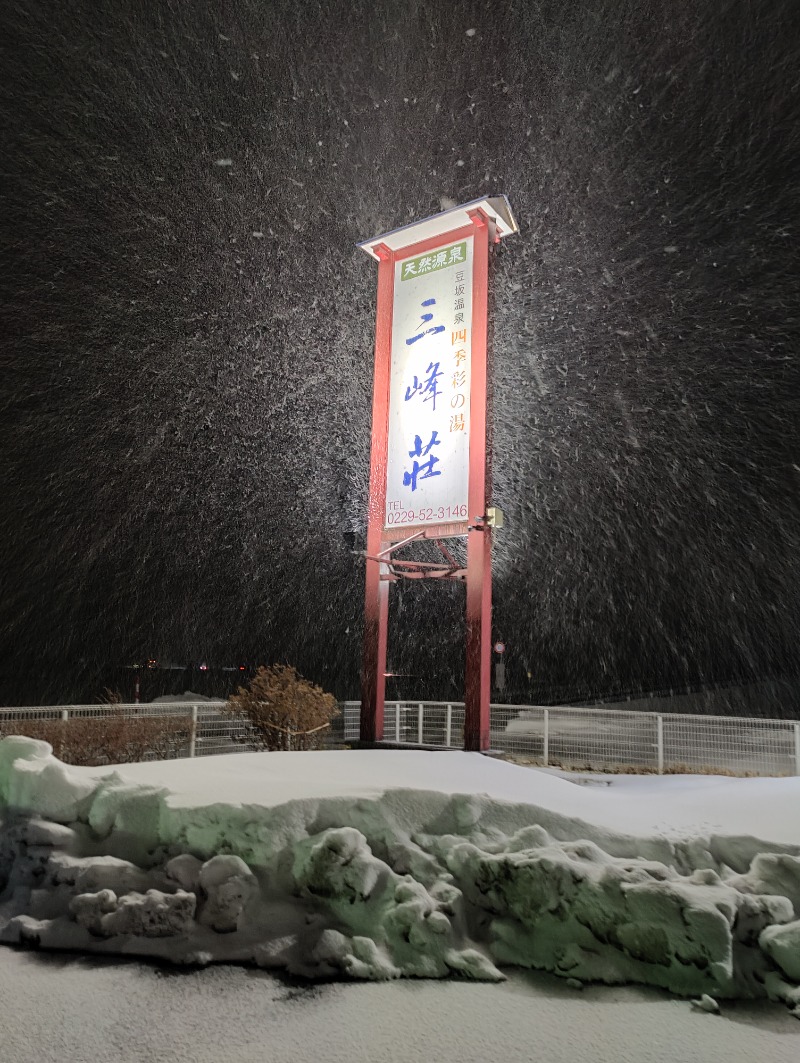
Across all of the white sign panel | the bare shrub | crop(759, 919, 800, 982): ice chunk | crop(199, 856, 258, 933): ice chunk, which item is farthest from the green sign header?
crop(759, 919, 800, 982): ice chunk

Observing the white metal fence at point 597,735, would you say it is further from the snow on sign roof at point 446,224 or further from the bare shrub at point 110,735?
the snow on sign roof at point 446,224

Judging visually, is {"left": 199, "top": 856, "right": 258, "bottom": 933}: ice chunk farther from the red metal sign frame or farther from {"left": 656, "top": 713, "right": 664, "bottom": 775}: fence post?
{"left": 656, "top": 713, "right": 664, "bottom": 775}: fence post

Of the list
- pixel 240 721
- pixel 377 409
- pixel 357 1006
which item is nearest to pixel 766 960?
pixel 357 1006

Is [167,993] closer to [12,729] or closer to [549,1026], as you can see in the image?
[549,1026]

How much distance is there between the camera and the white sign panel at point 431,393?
29.3 feet

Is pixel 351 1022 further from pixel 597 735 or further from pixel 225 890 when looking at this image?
pixel 597 735

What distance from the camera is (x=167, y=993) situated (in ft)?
10.8

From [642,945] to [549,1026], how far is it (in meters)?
0.67

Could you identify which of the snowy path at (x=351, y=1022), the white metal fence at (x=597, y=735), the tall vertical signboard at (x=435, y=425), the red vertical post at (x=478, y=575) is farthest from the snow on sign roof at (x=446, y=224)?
the snowy path at (x=351, y=1022)

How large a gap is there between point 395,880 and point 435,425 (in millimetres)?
6290

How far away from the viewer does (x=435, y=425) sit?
30.0 feet

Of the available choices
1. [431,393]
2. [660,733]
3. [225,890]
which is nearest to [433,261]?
[431,393]

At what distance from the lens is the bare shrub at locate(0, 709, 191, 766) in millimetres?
8859

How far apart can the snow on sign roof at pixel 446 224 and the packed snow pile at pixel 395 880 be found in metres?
7.60
